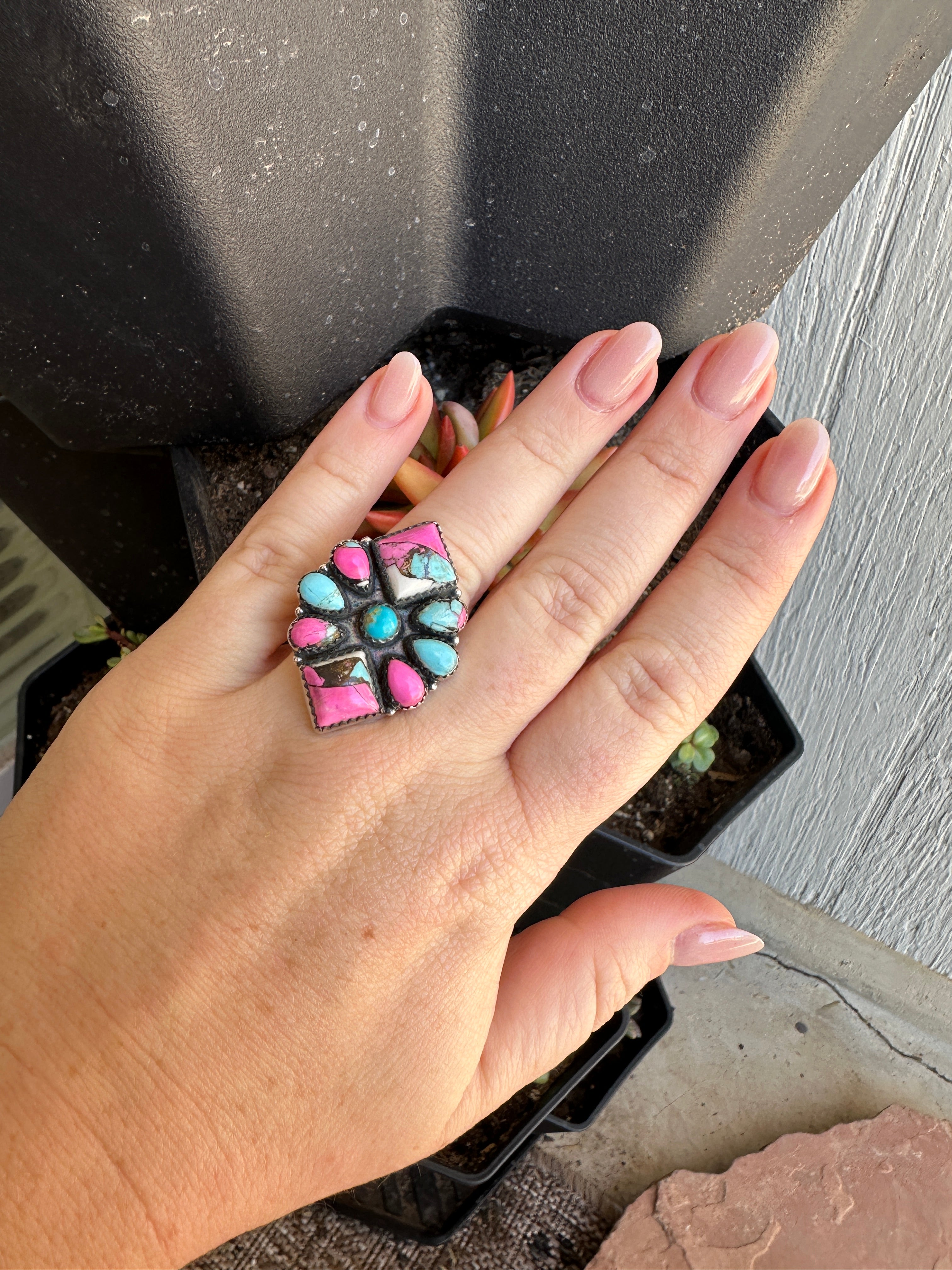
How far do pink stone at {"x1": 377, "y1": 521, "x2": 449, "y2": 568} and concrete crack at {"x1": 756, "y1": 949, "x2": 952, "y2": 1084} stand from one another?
80 cm

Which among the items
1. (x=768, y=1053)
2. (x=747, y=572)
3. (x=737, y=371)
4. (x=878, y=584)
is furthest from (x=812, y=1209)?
(x=737, y=371)

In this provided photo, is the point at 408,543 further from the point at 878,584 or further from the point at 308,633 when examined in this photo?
the point at 878,584

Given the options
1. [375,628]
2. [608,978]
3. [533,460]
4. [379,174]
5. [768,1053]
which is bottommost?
[768,1053]

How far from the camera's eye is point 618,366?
0.49 m

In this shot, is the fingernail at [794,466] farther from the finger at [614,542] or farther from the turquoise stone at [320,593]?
the turquoise stone at [320,593]

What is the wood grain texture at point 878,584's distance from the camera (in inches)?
26.2

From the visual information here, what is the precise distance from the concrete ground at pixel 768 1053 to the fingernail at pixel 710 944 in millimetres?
442

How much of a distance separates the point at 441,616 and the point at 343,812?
12 cm

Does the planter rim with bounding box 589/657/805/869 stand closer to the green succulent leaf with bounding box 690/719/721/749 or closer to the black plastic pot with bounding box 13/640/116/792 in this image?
the green succulent leaf with bounding box 690/719/721/749

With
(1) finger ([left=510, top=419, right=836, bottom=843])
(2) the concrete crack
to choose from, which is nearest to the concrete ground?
(2) the concrete crack

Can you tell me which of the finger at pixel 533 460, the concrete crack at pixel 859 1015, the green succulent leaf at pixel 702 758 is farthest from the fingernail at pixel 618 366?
the concrete crack at pixel 859 1015

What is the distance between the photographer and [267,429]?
1.92ft

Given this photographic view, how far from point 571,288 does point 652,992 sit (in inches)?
30.2

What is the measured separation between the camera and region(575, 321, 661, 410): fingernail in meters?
0.49
